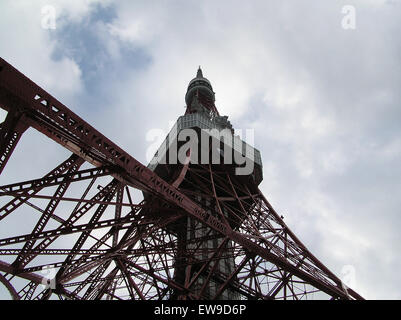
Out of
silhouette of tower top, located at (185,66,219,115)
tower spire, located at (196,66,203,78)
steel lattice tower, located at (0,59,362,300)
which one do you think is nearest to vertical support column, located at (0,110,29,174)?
steel lattice tower, located at (0,59,362,300)

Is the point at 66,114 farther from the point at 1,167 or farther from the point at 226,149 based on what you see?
the point at 226,149

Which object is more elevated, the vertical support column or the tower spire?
the tower spire

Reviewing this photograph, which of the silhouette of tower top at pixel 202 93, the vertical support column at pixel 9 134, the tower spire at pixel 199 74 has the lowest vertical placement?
the vertical support column at pixel 9 134

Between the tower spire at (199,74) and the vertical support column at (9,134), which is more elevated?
the tower spire at (199,74)

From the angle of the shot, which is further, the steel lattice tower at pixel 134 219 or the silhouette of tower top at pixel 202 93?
the silhouette of tower top at pixel 202 93

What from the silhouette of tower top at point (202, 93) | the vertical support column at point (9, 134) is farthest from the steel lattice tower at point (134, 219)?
the silhouette of tower top at point (202, 93)

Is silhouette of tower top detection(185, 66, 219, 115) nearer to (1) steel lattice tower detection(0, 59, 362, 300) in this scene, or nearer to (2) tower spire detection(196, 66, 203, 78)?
(2) tower spire detection(196, 66, 203, 78)

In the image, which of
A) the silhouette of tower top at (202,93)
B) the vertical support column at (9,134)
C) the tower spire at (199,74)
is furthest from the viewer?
the tower spire at (199,74)

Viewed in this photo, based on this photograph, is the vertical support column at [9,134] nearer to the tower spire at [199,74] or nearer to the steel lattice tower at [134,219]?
the steel lattice tower at [134,219]

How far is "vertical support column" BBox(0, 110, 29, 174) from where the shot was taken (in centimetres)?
839

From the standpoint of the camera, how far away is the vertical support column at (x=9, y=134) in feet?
27.5

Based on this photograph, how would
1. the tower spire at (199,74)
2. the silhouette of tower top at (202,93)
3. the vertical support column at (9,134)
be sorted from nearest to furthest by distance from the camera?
the vertical support column at (9,134) < the silhouette of tower top at (202,93) < the tower spire at (199,74)

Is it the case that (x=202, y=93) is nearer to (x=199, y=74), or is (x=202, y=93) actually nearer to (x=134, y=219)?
(x=199, y=74)
